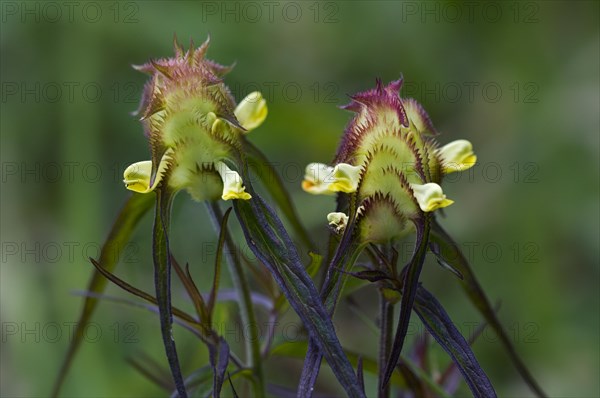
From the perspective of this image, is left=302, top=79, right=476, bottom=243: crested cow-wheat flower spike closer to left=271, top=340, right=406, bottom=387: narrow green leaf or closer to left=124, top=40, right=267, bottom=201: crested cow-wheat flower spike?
left=124, top=40, right=267, bottom=201: crested cow-wheat flower spike

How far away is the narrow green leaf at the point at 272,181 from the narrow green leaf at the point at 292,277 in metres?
0.16

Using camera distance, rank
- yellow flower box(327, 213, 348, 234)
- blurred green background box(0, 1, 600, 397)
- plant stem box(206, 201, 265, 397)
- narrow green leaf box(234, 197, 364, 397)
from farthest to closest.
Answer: blurred green background box(0, 1, 600, 397), plant stem box(206, 201, 265, 397), yellow flower box(327, 213, 348, 234), narrow green leaf box(234, 197, 364, 397)

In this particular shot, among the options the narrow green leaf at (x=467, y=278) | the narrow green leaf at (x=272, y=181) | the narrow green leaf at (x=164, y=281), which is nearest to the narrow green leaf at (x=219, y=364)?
the narrow green leaf at (x=164, y=281)

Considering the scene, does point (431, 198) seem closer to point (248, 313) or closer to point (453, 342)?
point (453, 342)

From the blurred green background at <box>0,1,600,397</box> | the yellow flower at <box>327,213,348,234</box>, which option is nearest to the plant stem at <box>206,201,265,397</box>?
the yellow flower at <box>327,213,348,234</box>

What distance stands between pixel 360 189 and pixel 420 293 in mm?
118

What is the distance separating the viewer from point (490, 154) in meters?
2.53

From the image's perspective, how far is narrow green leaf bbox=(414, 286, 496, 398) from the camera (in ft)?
2.38

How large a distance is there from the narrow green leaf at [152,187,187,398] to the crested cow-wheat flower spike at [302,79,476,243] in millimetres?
165

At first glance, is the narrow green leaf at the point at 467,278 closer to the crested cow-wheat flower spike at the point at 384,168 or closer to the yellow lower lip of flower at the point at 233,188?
the crested cow-wheat flower spike at the point at 384,168

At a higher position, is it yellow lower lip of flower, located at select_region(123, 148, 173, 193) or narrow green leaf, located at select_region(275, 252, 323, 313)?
yellow lower lip of flower, located at select_region(123, 148, 173, 193)

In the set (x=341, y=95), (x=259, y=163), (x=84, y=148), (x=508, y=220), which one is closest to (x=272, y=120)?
(x=341, y=95)

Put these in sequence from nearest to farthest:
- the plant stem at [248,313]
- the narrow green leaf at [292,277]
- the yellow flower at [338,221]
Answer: the narrow green leaf at [292,277], the yellow flower at [338,221], the plant stem at [248,313]

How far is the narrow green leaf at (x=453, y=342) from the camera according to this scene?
0.73m
